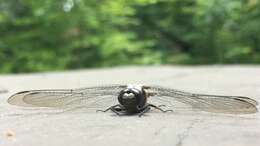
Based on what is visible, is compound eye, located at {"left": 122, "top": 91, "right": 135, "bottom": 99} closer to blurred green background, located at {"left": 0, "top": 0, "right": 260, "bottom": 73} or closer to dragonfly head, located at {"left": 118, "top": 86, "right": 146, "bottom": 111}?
dragonfly head, located at {"left": 118, "top": 86, "right": 146, "bottom": 111}

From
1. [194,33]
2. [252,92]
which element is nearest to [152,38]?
[194,33]

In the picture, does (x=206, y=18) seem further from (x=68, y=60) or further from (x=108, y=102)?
(x=108, y=102)

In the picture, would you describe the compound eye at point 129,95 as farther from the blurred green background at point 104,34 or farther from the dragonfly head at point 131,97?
the blurred green background at point 104,34

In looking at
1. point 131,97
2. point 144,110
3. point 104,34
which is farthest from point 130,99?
point 104,34

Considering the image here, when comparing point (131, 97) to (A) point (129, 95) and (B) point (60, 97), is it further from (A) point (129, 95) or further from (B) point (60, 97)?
(B) point (60, 97)

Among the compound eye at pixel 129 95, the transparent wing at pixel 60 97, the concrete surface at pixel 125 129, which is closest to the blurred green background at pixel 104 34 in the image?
the transparent wing at pixel 60 97

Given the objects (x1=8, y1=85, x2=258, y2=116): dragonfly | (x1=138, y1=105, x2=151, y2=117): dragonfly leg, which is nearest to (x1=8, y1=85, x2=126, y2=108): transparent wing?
(x1=8, y1=85, x2=258, y2=116): dragonfly
